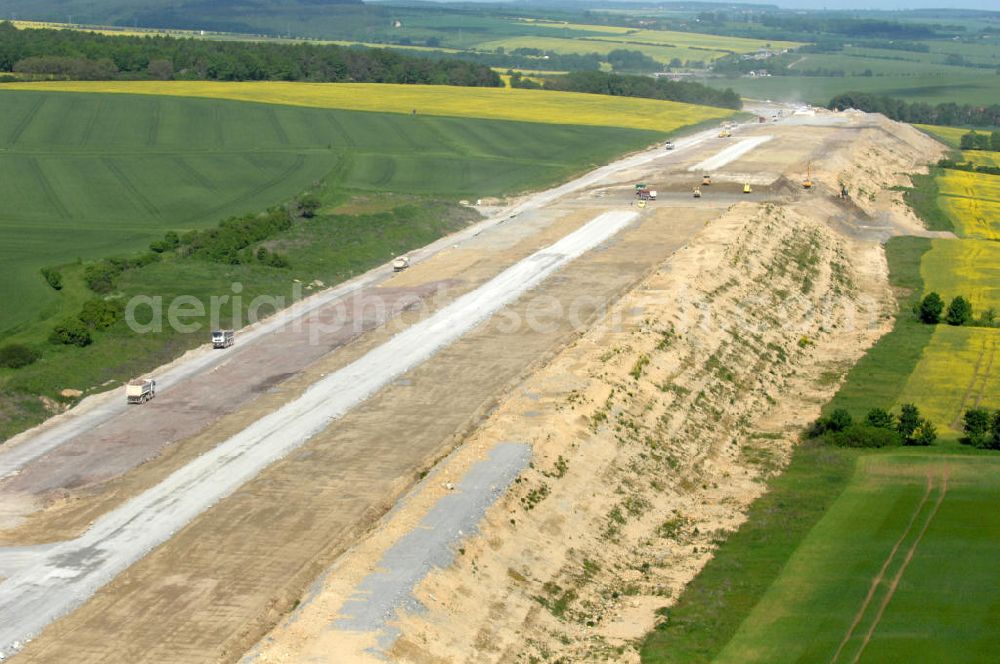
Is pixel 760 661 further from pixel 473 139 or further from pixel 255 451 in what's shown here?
pixel 473 139

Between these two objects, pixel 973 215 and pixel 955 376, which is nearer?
pixel 955 376

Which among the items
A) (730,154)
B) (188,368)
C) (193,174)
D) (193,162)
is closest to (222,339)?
(188,368)

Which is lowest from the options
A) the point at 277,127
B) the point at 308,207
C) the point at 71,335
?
the point at 71,335

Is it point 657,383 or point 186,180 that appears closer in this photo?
point 657,383

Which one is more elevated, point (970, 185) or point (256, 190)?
point (256, 190)

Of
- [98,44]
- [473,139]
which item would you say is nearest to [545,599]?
[473,139]

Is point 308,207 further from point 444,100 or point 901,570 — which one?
point 444,100
